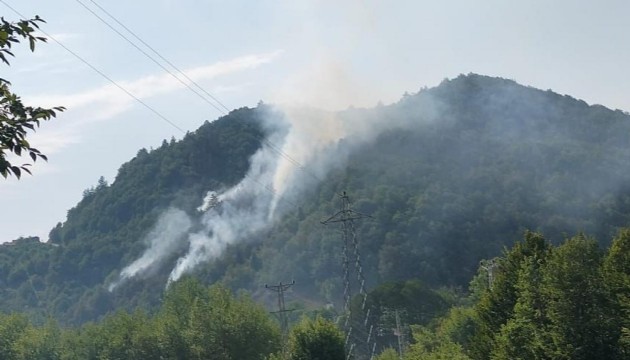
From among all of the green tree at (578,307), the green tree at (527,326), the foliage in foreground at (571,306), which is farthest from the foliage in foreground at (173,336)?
the green tree at (578,307)

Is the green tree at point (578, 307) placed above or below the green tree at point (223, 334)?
above

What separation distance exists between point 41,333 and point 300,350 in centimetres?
5433

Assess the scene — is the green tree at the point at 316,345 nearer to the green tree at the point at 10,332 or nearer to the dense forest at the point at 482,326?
the dense forest at the point at 482,326

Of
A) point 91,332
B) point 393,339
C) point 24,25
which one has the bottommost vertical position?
point 393,339

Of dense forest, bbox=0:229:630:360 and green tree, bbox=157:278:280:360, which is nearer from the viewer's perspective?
dense forest, bbox=0:229:630:360

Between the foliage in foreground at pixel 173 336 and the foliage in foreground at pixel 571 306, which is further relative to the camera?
the foliage in foreground at pixel 173 336

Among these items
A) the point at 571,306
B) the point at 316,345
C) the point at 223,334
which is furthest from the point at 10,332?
the point at 571,306

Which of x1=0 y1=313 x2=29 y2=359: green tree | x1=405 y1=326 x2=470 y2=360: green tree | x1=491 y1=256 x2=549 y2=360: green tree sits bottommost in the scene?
x1=405 y1=326 x2=470 y2=360: green tree

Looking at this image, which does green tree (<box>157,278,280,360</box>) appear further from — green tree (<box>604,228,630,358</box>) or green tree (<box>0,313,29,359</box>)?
green tree (<box>604,228,630,358</box>)

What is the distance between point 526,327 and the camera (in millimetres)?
53906

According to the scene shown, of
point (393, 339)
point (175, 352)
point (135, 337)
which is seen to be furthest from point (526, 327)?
point (393, 339)

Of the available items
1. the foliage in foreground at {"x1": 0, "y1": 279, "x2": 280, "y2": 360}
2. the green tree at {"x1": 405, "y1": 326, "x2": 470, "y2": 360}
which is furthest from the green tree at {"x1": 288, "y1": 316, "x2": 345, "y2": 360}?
the foliage in foreground at {"x1": 0, "y1": 279, "x2": 280, "y2": 360}

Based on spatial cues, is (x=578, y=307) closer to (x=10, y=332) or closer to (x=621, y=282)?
(x=621, y=282)

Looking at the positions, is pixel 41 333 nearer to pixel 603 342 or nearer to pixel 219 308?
pixel 219 308
